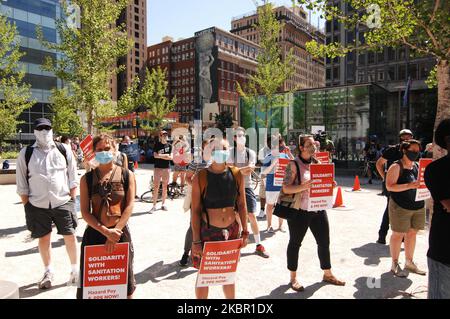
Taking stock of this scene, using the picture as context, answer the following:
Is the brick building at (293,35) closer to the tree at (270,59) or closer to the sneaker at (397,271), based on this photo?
the tree at (270,59)

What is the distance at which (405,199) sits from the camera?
15.7ft

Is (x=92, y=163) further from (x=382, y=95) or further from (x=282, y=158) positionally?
(x=382, y=95)

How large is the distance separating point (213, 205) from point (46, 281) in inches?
109

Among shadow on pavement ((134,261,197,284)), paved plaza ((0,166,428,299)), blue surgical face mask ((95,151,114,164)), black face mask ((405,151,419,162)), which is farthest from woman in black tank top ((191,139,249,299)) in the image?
black face mask ((405,151,419,162))

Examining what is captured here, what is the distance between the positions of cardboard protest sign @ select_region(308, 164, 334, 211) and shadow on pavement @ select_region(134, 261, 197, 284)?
2063mm

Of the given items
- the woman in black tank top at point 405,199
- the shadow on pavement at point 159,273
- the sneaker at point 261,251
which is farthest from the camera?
the sneaker at point 261,251

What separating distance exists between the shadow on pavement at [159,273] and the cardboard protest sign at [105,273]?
181 cm

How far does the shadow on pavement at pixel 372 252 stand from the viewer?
554 cm

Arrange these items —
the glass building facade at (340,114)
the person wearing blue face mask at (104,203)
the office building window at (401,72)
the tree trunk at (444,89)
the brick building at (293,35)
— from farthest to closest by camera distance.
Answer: the brick building at (293,35) → the office building window at (401,72) → the glass building facade at (340,114) → the tree trunk at (444,89) → the person wearing blue face mask at (104,203)

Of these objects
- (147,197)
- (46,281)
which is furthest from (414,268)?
(147,197)

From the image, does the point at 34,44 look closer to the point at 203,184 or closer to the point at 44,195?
the point at 44,195

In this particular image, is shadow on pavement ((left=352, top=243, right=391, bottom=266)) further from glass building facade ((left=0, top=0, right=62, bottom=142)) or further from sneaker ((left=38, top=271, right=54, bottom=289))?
glass building facade ((left=0, top=0, right=62, bottom=142))

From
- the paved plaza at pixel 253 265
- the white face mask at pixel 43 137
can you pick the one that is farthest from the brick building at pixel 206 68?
the white face mask at pixel 43 137
